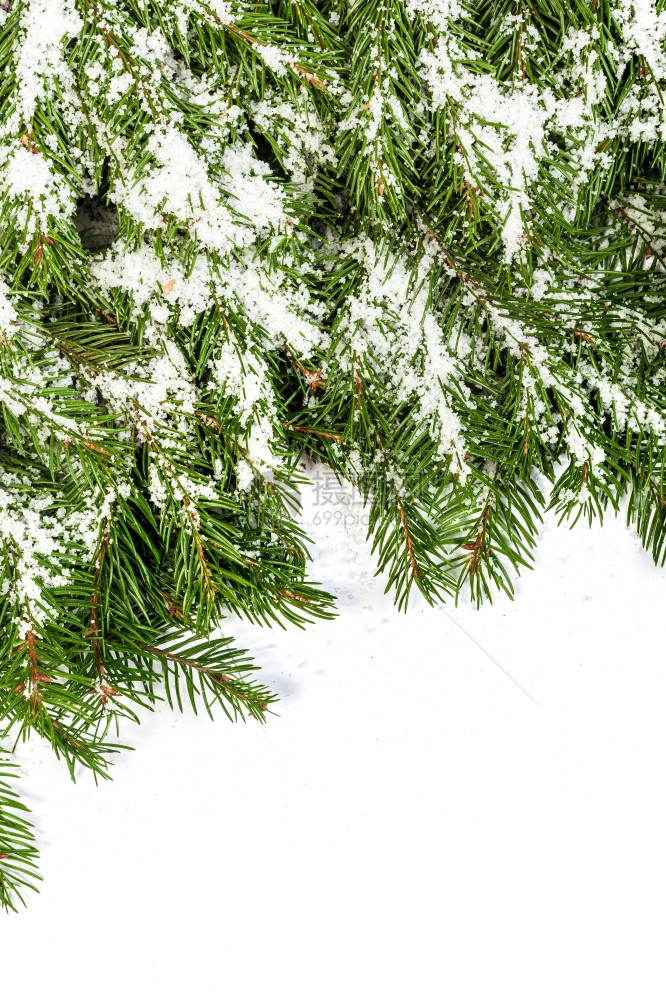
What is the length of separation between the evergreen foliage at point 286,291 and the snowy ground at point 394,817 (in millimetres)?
95

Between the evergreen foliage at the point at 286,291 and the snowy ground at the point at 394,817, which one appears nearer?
the evergreen foliage at the point at 286,291

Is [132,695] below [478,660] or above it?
below

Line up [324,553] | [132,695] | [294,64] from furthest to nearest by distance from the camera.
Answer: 1. [324,553]
2. [132,695]
3. [294,64]

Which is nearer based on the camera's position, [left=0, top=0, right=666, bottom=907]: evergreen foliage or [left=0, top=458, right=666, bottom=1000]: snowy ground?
[left=0, top=0, right=666, bottom=907]: evergreen foliage

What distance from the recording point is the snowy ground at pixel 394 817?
635 millimetres

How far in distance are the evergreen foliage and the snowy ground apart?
0.31 ft

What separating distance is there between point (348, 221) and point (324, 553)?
0.94 ft

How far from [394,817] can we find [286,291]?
49 cm

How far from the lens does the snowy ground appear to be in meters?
0.63

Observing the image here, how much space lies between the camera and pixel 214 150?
0.42 metres

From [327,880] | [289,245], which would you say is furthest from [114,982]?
[289,245]

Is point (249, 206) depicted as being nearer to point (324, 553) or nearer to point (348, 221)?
point (348, 221)

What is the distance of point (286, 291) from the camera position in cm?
48

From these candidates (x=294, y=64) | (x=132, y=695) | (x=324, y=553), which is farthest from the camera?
(x=324, y=553)
